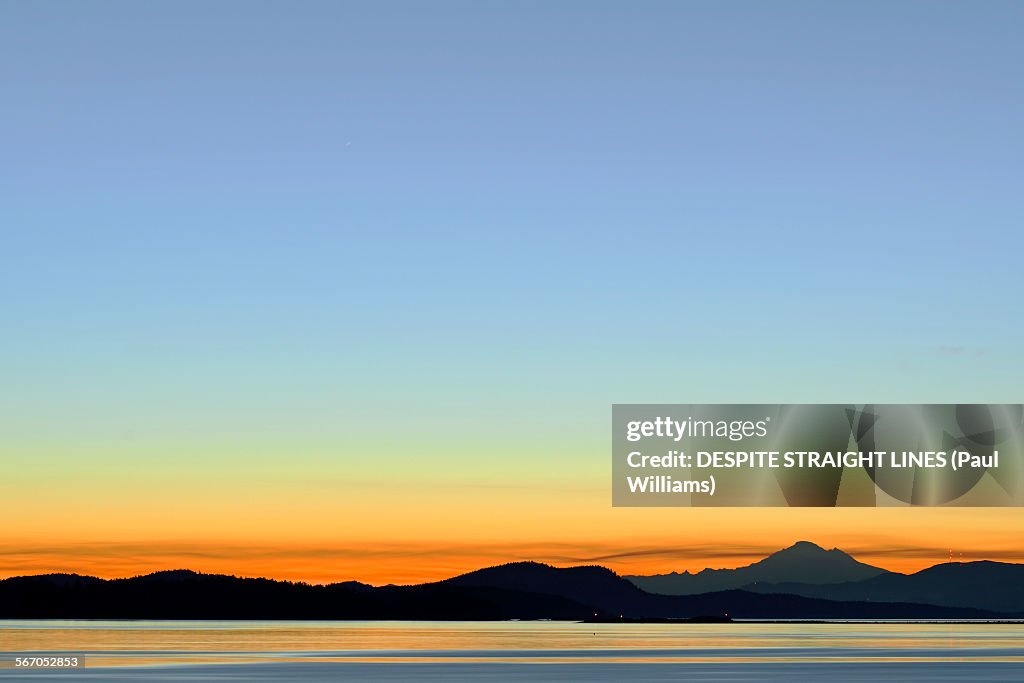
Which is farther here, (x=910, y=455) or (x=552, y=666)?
(x=552, y=666)

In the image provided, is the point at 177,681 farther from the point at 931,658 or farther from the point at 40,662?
the point at 931,658

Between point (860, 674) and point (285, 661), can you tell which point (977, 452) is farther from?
point (285, 661)

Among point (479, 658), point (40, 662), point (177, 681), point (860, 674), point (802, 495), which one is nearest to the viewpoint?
point (802, 495)

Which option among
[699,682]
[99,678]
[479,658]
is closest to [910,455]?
[699,682]

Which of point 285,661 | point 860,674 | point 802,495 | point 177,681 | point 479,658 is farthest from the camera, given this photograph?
point 479,658

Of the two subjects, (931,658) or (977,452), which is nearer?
(977,452)

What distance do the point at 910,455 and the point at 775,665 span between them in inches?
1571

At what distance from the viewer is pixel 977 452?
75.4 metres

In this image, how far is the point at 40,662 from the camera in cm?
10250

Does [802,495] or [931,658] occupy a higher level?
[802,495]

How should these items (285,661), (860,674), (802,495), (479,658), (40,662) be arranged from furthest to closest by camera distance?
1. (479,658)
2. (285,661)
3. (40,662)
4. (860,674)
5. (802,495)

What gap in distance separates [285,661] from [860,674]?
161ft

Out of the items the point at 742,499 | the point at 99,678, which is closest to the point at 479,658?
the point at 99,678

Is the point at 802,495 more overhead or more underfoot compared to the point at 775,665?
more overhead
